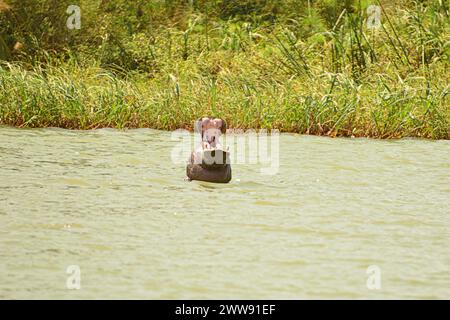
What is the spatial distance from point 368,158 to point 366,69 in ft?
12.9

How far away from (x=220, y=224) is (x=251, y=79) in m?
7.38

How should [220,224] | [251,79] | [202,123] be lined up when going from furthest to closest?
[251,79], [202,123], [220,224]

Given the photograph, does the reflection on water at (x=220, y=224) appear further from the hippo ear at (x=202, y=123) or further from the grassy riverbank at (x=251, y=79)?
the grassy riverbank at (x=251, y=79)

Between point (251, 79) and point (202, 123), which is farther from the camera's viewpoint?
point (251, 79)

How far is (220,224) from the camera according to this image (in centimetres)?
774

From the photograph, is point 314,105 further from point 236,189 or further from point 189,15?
point 189,15

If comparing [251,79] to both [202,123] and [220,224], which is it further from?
[220,224]

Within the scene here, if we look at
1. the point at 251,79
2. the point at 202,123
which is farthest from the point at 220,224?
the point at 251,79

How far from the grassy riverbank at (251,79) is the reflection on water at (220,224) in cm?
138

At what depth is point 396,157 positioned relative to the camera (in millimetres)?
11406

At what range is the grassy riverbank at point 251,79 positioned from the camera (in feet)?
43.2

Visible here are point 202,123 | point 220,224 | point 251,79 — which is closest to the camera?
point 220,224

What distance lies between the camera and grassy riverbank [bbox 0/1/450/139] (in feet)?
43.2
